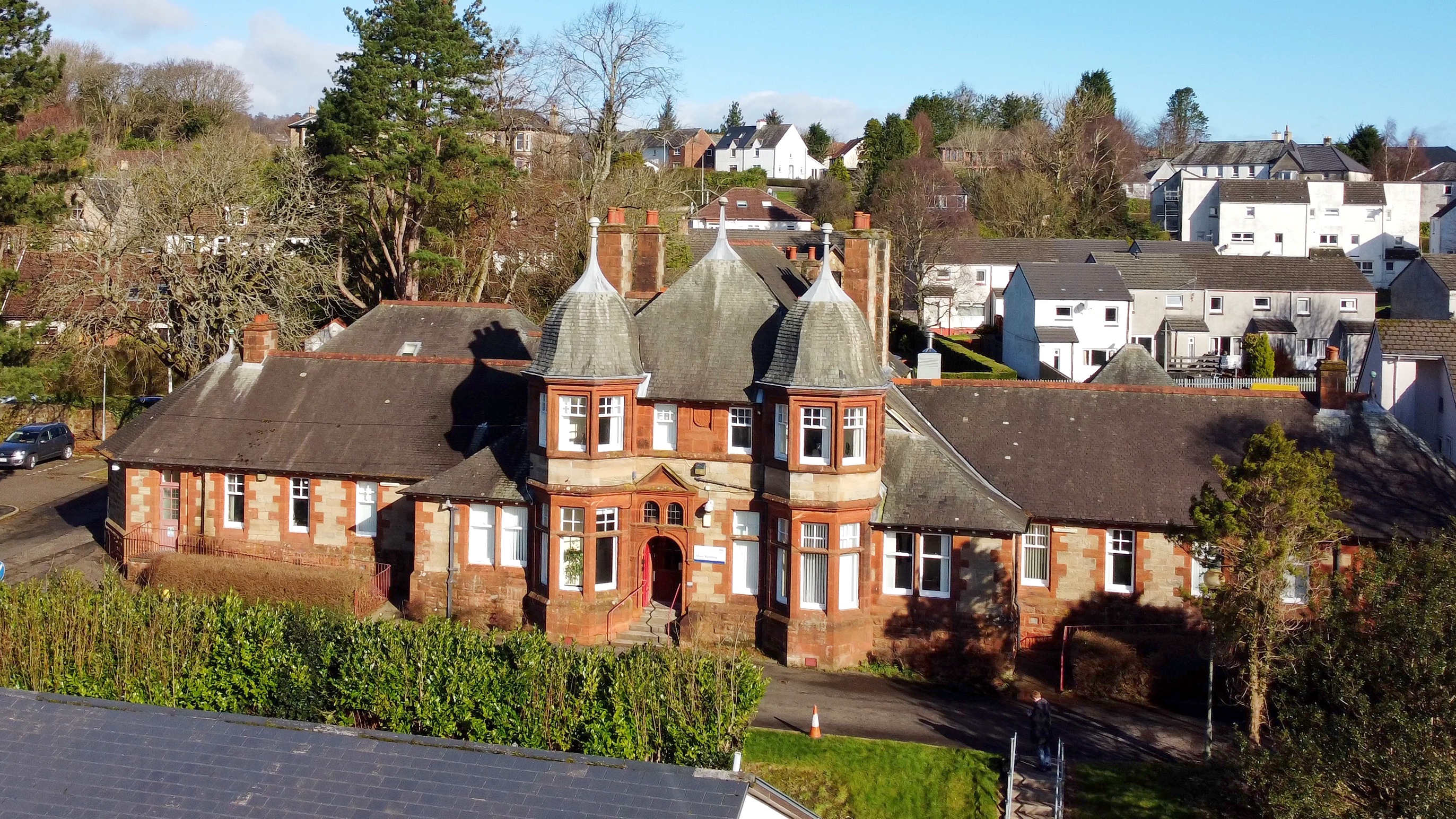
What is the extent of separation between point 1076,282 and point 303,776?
53.5 metres

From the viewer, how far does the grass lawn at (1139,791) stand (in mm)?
20469

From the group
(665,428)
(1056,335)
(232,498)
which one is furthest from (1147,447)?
(1056,335)

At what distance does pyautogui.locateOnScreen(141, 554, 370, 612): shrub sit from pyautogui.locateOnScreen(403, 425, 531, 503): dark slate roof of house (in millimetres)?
2688

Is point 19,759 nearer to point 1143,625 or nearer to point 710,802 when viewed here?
point 710,802

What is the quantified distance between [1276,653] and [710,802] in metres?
10.8

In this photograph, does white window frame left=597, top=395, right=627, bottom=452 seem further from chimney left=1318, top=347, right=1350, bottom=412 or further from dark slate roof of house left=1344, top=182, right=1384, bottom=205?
dark slate roof of house left=1344, top=182, right=1384, bottom=205

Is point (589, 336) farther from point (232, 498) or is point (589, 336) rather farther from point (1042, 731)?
point (1042, 731)

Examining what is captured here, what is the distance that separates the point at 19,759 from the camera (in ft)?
52.0

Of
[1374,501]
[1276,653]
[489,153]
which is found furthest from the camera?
[489,153]

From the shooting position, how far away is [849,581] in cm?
2694

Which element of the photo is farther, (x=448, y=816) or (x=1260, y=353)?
(x=1260, y=353)

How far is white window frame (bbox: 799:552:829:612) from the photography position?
87.7ft

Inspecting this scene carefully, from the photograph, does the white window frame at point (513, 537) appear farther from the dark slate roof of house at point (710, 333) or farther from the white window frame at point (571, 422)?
the dark slate roof of house at point (710, 333)

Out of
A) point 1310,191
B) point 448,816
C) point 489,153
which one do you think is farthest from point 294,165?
point 1310,191
